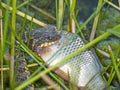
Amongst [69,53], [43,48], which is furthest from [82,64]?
[43,48]

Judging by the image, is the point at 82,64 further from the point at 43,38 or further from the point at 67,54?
the point at 43,38

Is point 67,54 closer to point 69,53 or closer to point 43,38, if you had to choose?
point 69,53

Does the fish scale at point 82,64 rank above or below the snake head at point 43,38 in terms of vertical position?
below

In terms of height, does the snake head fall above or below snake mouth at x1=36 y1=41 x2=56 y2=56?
above

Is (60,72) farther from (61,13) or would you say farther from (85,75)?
(61,13)

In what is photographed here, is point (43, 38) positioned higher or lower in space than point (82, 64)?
higher

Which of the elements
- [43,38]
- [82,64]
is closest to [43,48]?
[43,38]

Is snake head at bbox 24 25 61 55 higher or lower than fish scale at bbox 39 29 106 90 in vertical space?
higher

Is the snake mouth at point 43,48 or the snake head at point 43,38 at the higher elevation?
the snake head at point 43,38
